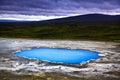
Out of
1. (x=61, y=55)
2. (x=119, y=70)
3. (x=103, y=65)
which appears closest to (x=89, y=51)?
(x=61, y=55)

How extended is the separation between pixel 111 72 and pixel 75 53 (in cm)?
1047

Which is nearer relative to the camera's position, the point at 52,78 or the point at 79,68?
the point at 52,78

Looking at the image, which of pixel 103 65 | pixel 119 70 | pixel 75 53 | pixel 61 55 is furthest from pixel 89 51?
pixel 119 70

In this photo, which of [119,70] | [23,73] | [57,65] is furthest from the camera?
[57,65]

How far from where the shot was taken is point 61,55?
83.1 feet

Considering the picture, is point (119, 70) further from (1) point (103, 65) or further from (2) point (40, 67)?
(2) point (40, 67)

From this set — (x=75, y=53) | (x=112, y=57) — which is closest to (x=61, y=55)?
(x=75, y=53)

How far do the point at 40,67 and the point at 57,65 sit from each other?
1646 millimetres

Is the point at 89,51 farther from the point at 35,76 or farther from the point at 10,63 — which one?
the point at 35,76

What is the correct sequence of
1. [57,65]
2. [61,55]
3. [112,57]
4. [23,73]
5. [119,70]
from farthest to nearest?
[61,55] → [112,57] → [57,65] → [119,70] → [23,73]

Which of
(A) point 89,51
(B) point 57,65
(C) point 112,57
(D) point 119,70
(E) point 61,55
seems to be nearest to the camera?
(D) point 119,70

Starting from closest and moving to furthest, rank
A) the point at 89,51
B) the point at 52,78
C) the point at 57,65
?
the point at 52,78 → the point at 57,65 → the point at 89,51

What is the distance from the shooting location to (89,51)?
26969 millimetres

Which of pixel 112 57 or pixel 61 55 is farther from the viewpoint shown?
pixel 61 55
